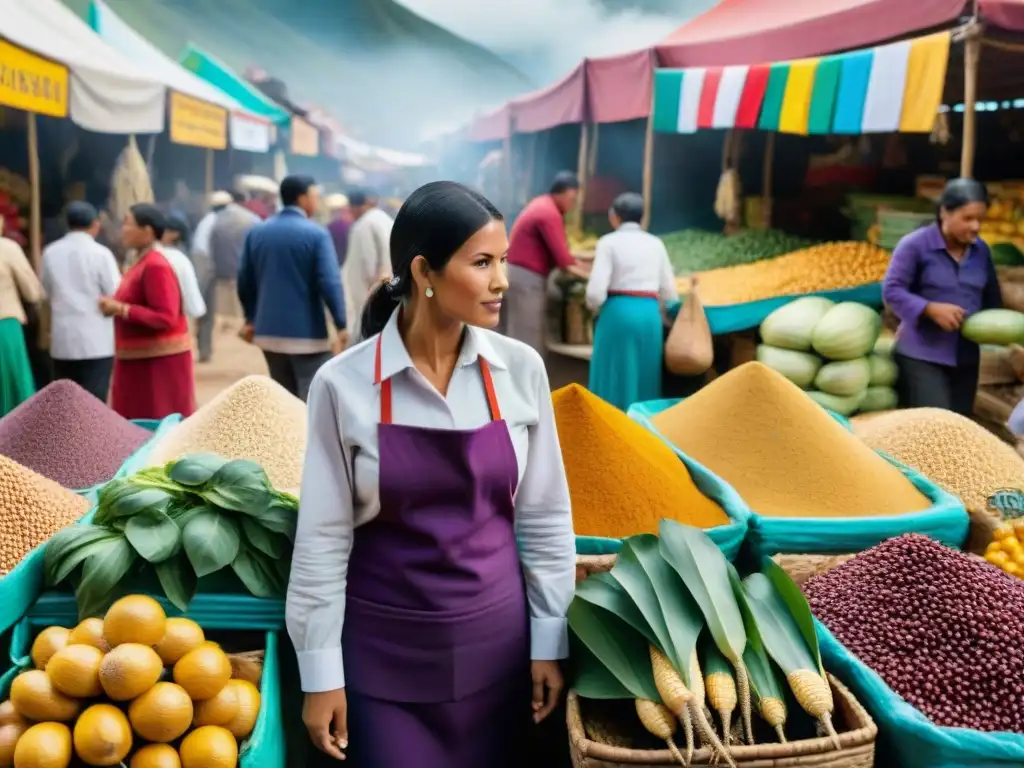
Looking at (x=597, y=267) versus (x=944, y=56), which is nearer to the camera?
(x=944, y=56)

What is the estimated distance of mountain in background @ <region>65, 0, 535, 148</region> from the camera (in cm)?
2955

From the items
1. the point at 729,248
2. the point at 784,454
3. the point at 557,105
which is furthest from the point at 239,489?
the point at 557,105

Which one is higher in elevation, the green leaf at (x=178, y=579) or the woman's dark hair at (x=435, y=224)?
the woman's dark hair at (x=435, y=224)

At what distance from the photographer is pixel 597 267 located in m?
4.47

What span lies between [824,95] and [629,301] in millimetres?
1304

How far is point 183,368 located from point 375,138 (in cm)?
3079

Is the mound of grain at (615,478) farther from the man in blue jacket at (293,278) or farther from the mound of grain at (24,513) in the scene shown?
the man in blue jacket at (293,278)

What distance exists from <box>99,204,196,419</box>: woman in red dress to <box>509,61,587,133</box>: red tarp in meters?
4.02

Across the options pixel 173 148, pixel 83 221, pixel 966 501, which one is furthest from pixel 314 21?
pixel 966 501

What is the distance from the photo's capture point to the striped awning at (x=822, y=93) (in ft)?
12.4

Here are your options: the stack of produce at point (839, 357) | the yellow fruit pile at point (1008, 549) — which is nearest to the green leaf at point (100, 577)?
the yellow fruit pile at point (1008, 549)

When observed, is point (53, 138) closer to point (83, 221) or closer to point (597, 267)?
point (83, 221)

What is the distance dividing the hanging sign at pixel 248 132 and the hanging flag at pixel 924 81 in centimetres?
654

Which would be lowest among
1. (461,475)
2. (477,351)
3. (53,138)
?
(461,475)
